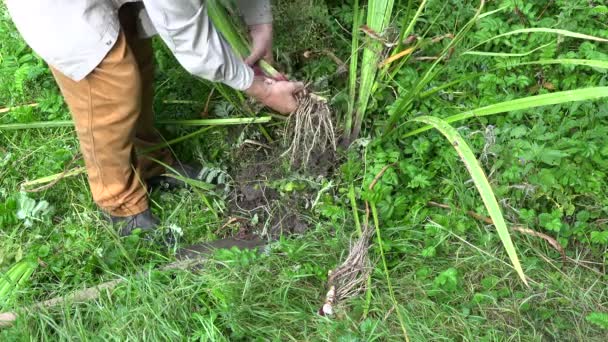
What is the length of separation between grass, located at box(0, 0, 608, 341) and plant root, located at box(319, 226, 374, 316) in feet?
0.11

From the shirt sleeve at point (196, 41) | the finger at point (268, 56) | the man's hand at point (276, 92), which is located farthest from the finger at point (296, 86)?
the shirt sleeve at point (196, 41)

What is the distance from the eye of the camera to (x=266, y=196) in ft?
7.69

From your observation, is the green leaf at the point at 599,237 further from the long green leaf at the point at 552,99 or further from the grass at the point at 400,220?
the long green leaf at the point at 552,99

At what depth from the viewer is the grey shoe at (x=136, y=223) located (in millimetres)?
2330

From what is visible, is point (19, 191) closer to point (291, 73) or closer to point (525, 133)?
point (291, 73)

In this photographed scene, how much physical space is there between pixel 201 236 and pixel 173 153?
0.42m

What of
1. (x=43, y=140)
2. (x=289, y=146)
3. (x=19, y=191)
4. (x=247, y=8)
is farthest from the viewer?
(x=43, y=140)

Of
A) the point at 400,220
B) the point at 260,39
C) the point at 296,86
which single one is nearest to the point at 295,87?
the point at 296,86

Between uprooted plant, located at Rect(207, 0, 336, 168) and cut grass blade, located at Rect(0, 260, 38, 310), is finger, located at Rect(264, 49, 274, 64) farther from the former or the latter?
cut grass blade, located at Rect(0, 260, 38, 310)

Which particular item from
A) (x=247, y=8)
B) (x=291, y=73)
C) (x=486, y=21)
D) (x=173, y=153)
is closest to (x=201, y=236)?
(x=173, y=153)

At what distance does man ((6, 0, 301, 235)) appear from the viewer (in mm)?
1675

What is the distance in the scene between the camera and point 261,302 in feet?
6.35

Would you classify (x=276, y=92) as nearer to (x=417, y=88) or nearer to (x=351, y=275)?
(x=417, y=88)

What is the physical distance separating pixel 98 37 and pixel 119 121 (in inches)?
12.6
